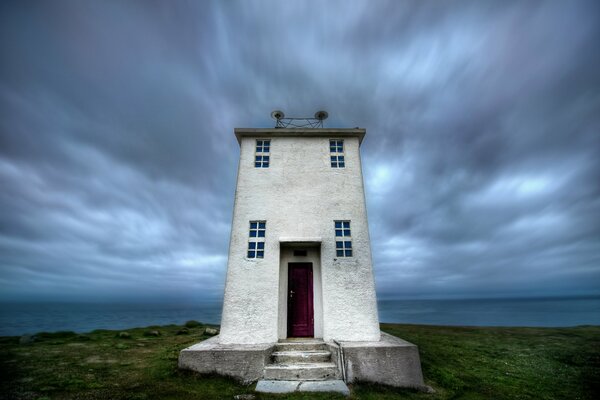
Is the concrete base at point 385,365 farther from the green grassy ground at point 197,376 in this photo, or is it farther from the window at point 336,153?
the window at point 336,153

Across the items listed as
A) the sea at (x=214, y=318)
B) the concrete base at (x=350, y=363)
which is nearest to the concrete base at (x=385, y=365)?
the concrete base at (x=350, y=363)

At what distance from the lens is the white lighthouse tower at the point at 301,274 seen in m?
6.96

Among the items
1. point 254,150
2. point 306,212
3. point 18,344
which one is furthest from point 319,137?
point 18,344

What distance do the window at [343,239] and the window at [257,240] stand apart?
9.27 ft

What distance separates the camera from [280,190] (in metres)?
10.2

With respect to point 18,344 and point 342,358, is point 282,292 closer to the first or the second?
point 342,358

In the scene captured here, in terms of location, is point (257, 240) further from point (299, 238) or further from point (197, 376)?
point (197, 376)

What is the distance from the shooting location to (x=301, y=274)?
9703 millimetres

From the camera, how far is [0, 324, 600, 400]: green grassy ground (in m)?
6.04

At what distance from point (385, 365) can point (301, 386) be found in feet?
7.80

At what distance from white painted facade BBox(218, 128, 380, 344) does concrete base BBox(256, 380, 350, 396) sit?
191 centimetres

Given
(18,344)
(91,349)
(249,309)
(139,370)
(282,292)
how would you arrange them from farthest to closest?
1. (18,344)
2. (91,349)
3. (282,292)
4. (249,309)
5. (139,370)

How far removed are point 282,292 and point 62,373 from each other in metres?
6.73

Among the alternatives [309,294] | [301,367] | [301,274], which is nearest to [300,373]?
[301,367]
